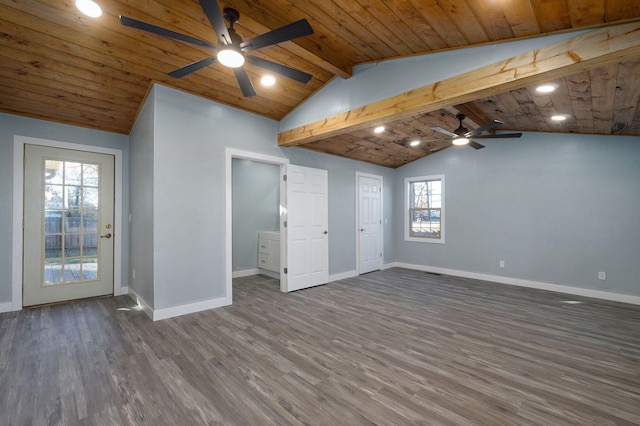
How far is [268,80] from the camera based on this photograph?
3.60 m

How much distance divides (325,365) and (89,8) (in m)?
3.55

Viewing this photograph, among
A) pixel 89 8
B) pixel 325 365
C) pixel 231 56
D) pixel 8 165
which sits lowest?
pixel 325 365

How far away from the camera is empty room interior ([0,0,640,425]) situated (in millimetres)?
2076

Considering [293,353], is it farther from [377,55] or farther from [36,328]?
[377,55]

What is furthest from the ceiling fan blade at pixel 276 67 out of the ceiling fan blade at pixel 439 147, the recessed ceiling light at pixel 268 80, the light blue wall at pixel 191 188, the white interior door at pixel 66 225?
the ceiling fan blade at pixel 439 147

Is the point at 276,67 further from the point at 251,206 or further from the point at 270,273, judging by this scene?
the point at 270,273

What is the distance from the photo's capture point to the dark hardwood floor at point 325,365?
187 centimetres

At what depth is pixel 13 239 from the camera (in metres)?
3.76

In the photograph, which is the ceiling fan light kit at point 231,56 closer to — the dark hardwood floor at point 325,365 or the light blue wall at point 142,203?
the light blue wall at point 142,203

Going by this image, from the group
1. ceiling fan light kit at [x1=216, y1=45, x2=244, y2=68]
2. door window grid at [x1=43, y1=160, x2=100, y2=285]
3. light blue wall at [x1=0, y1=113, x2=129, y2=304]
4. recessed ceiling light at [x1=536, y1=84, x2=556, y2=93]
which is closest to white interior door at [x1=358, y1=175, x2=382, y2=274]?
recessed ceiling light at [x1=536, y1=84, x2=556, y2=93]

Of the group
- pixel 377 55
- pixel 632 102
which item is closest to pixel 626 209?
pixel 632 102

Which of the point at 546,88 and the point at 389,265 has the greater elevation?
the point at 546,88

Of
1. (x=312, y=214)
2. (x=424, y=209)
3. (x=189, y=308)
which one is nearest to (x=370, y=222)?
(x=424, y=209)

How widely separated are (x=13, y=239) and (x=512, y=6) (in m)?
6.00
